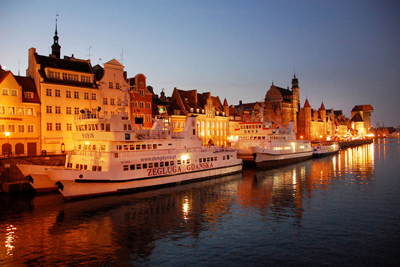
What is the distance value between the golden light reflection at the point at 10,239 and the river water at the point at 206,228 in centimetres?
7

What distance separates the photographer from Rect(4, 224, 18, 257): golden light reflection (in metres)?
18.1

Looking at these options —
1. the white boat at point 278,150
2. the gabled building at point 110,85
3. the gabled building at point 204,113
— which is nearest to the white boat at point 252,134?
the white boat at point 278,150

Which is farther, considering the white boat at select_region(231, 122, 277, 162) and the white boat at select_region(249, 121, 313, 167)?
the white boat at select_region(231, 122, 277, 162)

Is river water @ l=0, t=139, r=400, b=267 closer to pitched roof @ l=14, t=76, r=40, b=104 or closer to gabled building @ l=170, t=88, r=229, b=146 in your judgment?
pitched roof @ l=14, t=76, r=40, b=104

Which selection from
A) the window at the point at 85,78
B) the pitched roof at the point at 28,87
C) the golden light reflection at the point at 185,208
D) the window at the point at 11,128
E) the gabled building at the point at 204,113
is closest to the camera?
the golden light reflection at the point at 185,208

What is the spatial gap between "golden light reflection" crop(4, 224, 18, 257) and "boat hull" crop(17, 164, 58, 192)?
9999 millimetres

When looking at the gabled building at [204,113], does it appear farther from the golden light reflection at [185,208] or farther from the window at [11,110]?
the golden light reflection at [185,208]

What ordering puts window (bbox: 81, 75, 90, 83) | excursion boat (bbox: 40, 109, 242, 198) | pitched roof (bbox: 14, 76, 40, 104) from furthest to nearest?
window (bbox: 81, 75, 90, 83)
pitched roof (bbox: 14, 76, 40, 104)
excursion boat (bbox: 40, 109, 242, 198)

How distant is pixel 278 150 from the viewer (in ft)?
203

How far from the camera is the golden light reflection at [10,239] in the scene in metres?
18.1

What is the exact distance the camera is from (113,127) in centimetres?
3322

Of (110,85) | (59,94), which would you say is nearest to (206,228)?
(59,94)

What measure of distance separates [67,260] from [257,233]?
41.2 ft

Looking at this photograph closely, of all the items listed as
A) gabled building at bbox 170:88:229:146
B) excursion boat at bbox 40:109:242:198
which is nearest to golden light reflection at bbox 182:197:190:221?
excursion boat at bbox 40:109:242:198
